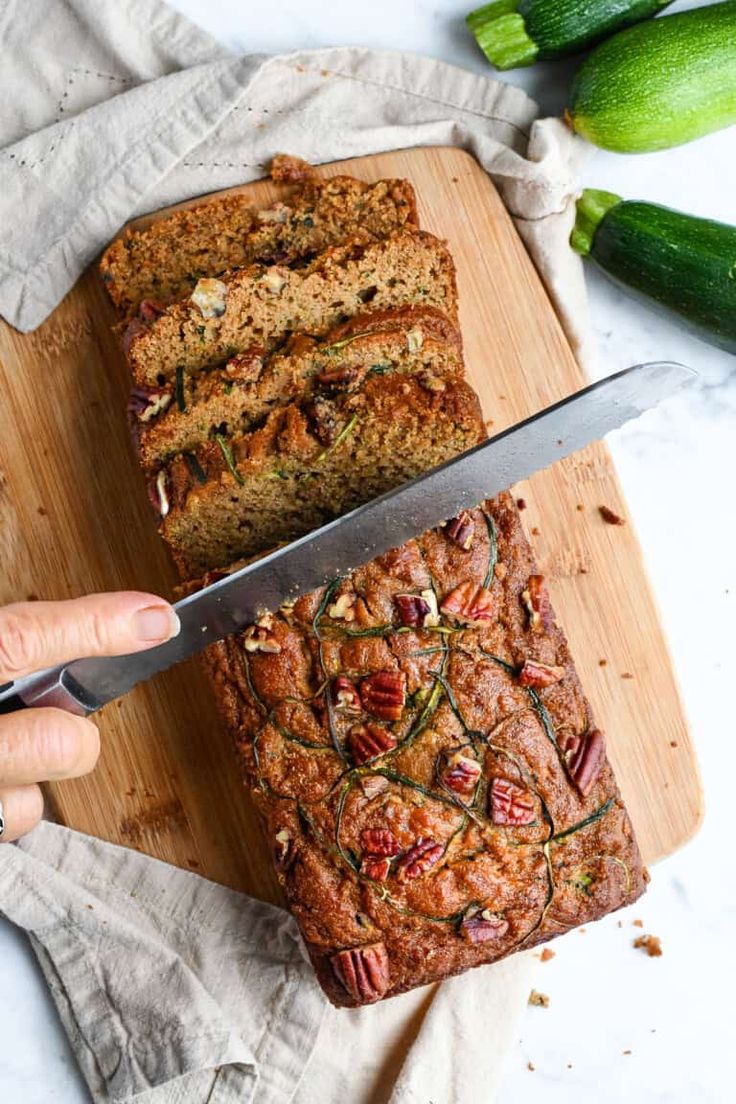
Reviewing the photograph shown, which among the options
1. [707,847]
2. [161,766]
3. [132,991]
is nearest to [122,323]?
[161,766]

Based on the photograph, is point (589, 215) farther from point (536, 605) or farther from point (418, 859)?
point (418, 859)

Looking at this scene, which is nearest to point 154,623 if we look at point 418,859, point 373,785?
point 373,785

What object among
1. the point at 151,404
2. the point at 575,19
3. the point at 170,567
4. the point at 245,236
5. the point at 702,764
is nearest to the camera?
the point at 151,404

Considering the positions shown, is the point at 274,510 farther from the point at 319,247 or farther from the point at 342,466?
the point at 319,247

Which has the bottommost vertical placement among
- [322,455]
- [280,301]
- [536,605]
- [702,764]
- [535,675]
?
[702,764]

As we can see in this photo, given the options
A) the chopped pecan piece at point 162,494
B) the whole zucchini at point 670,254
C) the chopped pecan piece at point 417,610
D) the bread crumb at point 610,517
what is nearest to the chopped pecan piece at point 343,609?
the chopped pecan piece at point 417,610

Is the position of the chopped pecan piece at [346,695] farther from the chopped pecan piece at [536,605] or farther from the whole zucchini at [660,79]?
the whole zucchini at [660,79]

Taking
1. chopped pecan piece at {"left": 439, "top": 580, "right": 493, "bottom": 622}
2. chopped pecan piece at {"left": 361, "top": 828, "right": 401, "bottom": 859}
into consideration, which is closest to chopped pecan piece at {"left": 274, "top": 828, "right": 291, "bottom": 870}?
chopped pecan piece at {"left": 361, "top": 828, "right": 401, "bottom": 859}
